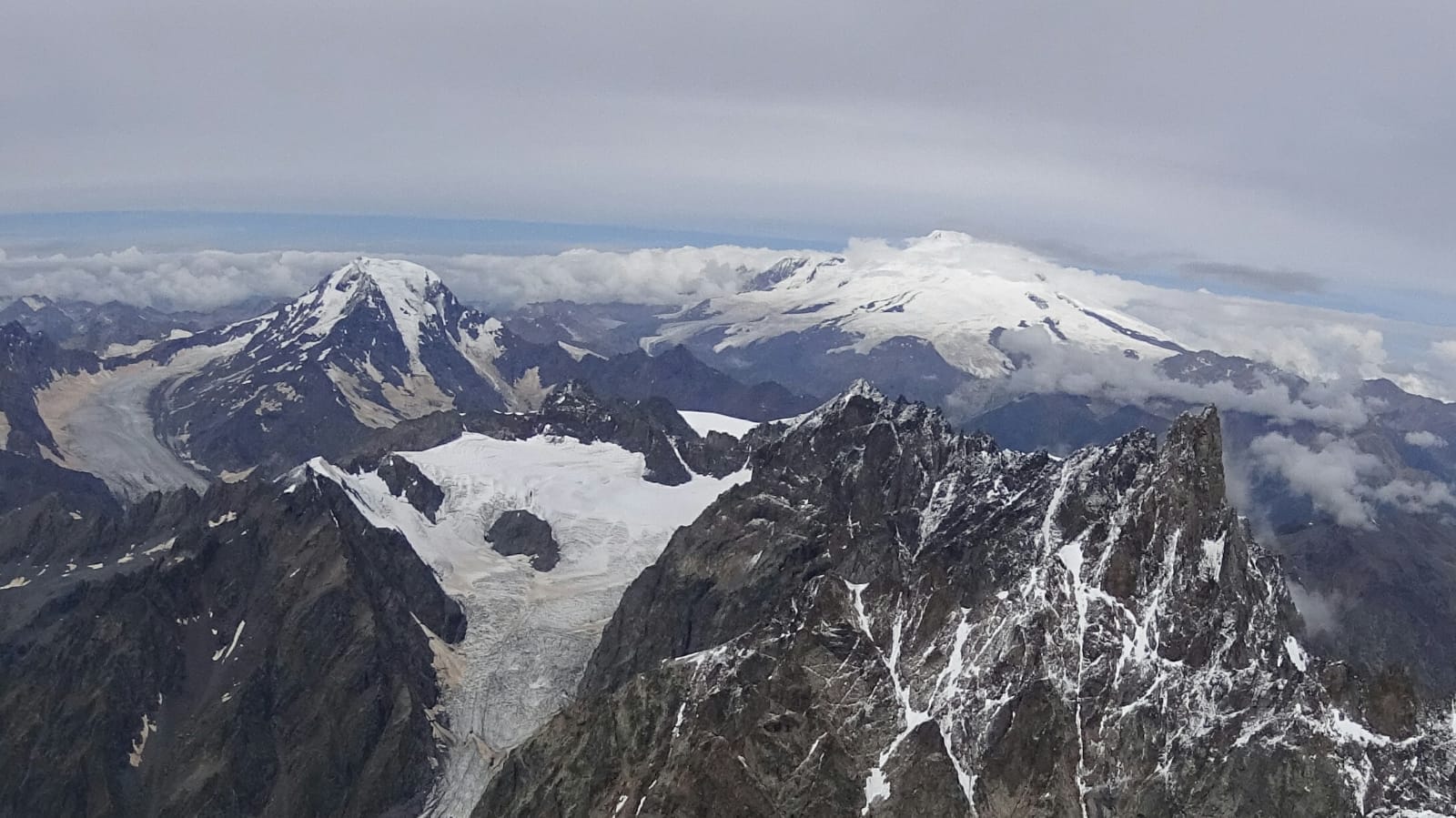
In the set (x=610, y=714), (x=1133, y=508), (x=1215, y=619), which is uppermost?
(x=1133, y=508)

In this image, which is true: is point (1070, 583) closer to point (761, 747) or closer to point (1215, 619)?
point (1215, 619)

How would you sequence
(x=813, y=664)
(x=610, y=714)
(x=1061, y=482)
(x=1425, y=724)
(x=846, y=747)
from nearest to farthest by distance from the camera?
(x=1425, y=724)
(x=846, y=747)
(x=813, y=664)
(x=610, y=714)
(x=1061, y=482)

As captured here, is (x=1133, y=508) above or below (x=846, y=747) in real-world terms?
above

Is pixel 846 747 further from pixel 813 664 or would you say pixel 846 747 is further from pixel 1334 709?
pixel 1334 709

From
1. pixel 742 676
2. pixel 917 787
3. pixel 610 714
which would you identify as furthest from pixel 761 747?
pixel 610 714

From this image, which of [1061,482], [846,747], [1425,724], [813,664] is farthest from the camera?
[1061,482]

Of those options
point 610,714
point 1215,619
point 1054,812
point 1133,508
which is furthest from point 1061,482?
point 610,714

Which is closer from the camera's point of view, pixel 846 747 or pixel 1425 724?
pixel 1425 724
